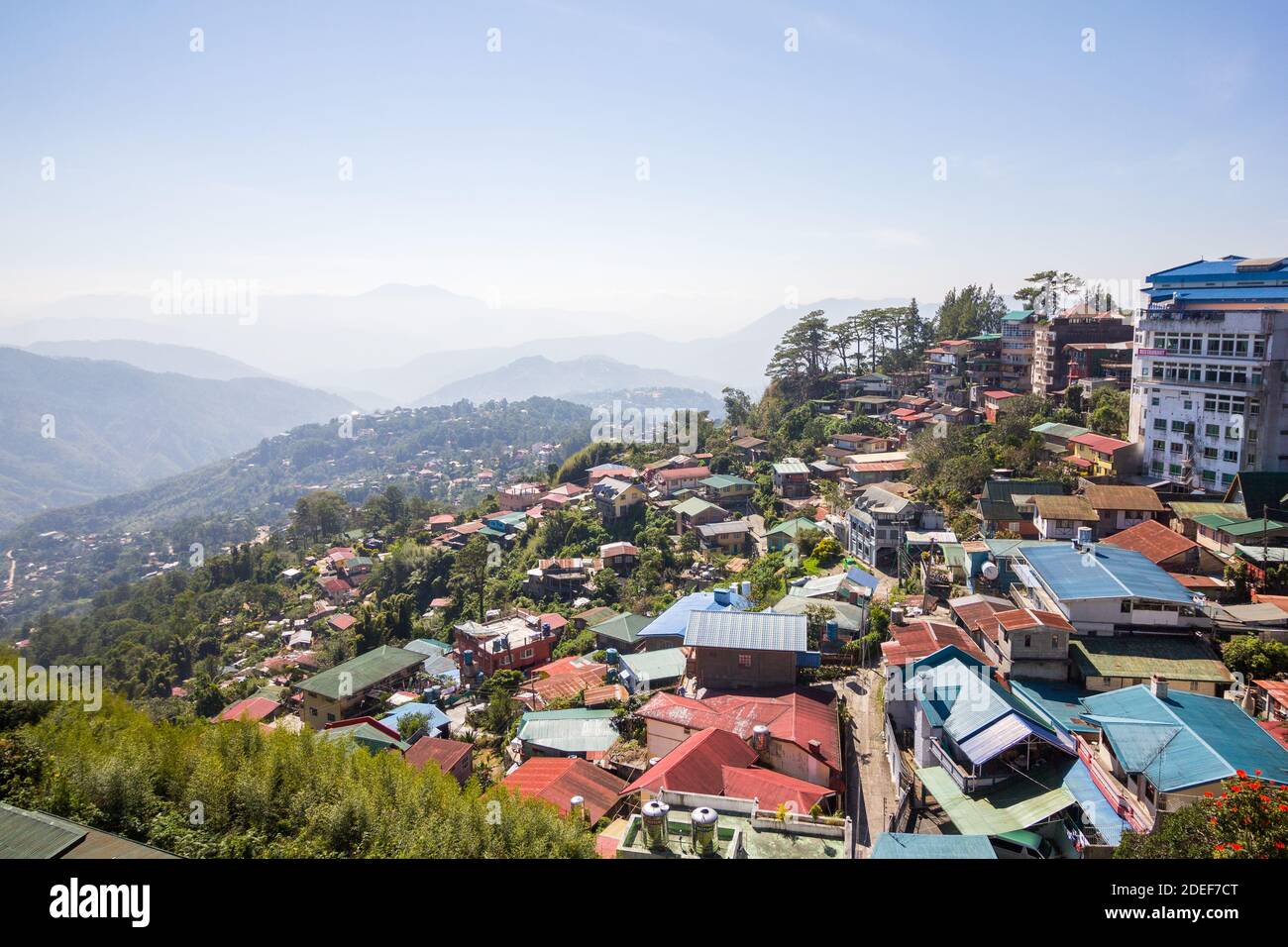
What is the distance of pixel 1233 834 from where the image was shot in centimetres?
536

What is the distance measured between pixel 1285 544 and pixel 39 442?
16858cm

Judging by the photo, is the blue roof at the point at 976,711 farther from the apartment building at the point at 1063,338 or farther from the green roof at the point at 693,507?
the apartment building at the point at 1063,338

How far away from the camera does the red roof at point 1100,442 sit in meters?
19.7

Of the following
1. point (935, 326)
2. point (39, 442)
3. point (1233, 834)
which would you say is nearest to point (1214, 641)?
point (1233, 834)

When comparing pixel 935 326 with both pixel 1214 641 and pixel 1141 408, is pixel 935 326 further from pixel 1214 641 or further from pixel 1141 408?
pixel 1214 641

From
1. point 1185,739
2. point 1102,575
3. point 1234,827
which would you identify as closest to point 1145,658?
point 1102,575

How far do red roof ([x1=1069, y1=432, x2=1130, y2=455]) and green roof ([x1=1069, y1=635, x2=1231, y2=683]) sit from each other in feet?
29.1

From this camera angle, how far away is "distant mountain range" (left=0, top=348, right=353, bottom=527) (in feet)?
405

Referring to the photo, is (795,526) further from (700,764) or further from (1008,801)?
(1008,801)

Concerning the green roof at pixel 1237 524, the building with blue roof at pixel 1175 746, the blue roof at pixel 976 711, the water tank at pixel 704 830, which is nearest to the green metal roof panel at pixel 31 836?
the water tank at pixel 704 830

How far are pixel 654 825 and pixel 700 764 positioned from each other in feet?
10.3

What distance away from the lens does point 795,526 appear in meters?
23.1

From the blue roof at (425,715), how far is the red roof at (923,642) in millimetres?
9070
